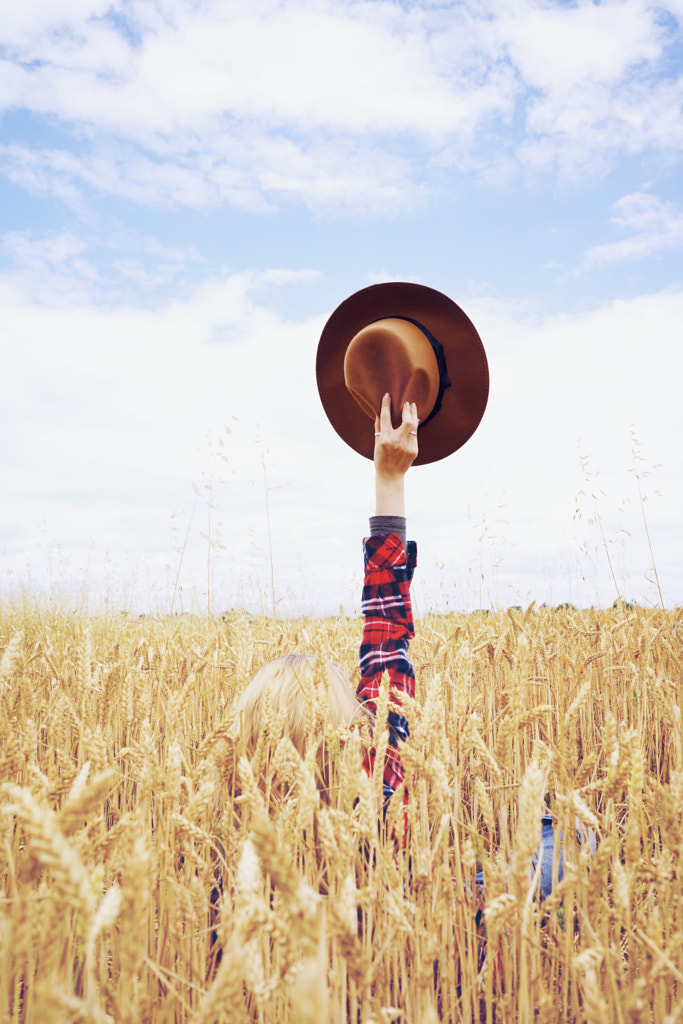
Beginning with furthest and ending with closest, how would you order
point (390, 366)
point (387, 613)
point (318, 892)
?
point (390, 366), point (387, 613), point (318, 892)

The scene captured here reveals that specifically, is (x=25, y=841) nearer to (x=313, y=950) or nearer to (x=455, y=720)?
(x=455, y=720)

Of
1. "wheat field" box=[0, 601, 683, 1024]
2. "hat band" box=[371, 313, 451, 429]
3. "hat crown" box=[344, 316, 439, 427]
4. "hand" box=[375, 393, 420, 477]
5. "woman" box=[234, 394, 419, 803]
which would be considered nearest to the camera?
"wheat field" box=[0, 601, 683, 1024]

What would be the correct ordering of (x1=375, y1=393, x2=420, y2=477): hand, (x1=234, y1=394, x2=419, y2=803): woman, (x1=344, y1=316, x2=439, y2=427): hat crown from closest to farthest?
1. (x1=234, y1=394, x2=419, y2=803): woman
2. (x1=375, y1=393, x2=420, y2=477): hand
3. (x1=344, y1=316, x2=439, y2=427): hat crown

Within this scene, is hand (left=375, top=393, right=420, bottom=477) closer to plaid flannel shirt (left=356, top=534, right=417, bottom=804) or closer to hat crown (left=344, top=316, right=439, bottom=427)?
hat crown (left=344, top=316, right=439, bottom=427)

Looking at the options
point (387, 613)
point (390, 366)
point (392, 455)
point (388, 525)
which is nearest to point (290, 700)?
point (387, 613)

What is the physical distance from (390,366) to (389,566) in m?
0.66

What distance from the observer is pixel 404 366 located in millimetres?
2104

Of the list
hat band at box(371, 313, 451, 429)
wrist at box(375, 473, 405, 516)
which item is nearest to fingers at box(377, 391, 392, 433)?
wrist at box(375, 473, 405, 516)

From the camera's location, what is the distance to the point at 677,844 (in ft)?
2.71

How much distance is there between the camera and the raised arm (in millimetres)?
1910

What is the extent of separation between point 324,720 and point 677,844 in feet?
1.72

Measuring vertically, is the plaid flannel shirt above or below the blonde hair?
above

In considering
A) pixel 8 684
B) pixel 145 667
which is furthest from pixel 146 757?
pixel 145 667

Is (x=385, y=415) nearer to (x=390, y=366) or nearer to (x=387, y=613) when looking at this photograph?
(x=390, y=366)
